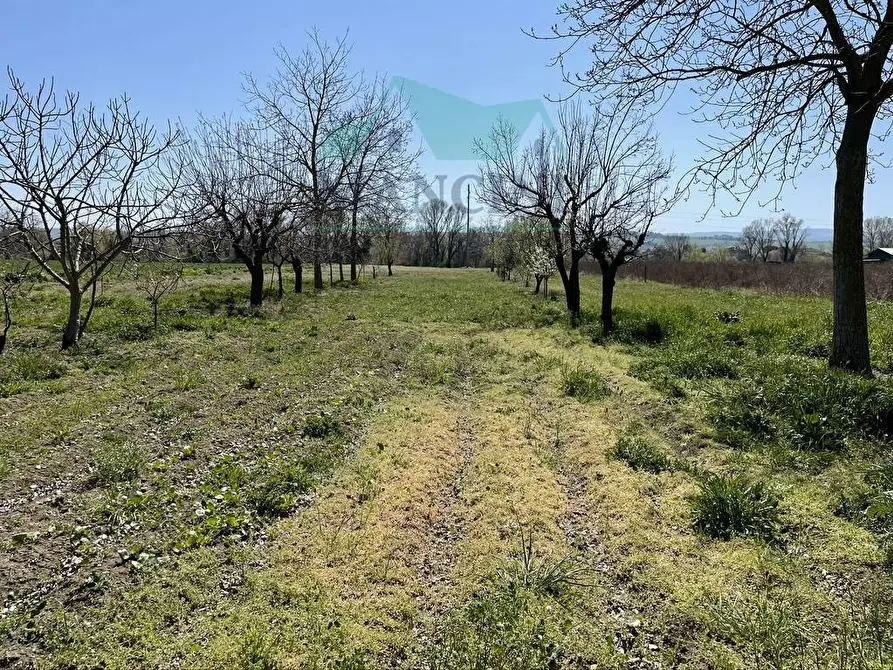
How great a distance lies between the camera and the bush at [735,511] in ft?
11.1

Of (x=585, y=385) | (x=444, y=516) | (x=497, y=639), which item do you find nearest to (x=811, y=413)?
(x=585, y=385)

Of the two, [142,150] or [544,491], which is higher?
[142,150]

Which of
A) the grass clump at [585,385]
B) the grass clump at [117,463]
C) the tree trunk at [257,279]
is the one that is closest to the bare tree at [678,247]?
the tree trunk at [257,279]

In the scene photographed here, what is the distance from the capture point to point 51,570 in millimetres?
2963

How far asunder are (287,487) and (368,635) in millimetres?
1936

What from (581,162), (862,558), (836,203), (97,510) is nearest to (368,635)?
(97,510)

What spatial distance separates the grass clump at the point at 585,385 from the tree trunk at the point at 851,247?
323 centimetres

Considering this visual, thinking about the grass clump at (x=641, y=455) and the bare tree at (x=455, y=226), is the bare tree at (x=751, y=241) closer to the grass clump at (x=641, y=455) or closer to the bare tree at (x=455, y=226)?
the bare tree at (x=455, y=226)

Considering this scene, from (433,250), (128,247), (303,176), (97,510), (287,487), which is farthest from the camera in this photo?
(433,250)

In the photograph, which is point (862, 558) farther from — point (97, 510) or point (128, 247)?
point (128, 247)

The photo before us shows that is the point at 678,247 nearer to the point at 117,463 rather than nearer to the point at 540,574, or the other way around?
the point at 540,574

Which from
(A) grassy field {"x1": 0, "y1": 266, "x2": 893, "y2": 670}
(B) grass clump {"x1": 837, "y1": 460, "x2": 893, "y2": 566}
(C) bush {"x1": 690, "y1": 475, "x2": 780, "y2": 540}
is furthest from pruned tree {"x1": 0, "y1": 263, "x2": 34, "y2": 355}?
(B) grass clump {"x1": 837, "y1": 460, "x2": 893, "y2": 566}

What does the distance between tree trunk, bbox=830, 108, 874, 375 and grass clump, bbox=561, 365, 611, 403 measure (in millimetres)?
3233

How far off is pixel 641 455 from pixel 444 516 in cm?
228
